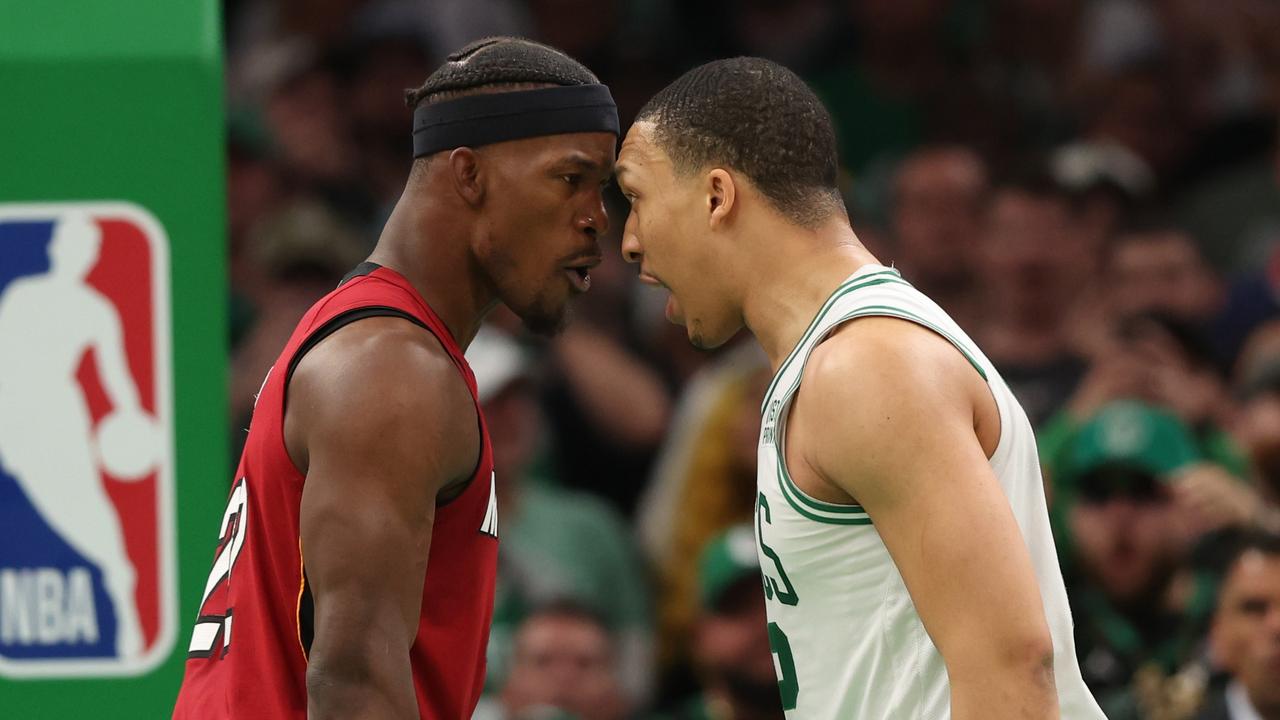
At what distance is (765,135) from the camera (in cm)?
329

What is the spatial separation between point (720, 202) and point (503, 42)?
1.93 feet

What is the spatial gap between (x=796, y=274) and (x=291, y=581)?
1.05 m

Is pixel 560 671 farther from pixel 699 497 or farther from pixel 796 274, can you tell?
pixel 796 274

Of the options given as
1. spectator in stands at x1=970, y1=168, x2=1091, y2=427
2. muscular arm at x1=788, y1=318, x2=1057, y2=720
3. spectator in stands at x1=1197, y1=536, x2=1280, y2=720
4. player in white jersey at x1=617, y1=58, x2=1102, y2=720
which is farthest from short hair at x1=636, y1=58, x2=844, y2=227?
spectator in stands at x1=970, y1=168, x2=1091, y2=427

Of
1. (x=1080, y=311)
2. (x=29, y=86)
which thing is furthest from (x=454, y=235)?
(x=1080, y=311)

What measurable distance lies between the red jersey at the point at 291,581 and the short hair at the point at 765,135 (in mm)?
598

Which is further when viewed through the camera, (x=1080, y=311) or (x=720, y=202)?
(x=1080, y=311)

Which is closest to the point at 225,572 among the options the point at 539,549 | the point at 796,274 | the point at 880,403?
the point at 796,274

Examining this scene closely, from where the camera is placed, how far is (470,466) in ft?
10.8

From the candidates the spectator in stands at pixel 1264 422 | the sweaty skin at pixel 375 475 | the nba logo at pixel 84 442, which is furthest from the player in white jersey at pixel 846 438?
the spectator in stands at pixel 1264 422

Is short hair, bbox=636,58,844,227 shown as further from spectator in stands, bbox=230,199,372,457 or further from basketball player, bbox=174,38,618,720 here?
spectator in stands, bbox=230,199,372,457

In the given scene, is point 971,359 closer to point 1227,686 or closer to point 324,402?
point 324,402

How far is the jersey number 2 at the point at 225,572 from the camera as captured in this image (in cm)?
339

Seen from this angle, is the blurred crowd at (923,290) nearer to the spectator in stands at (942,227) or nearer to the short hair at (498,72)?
the spectator in stands at (942,227)
